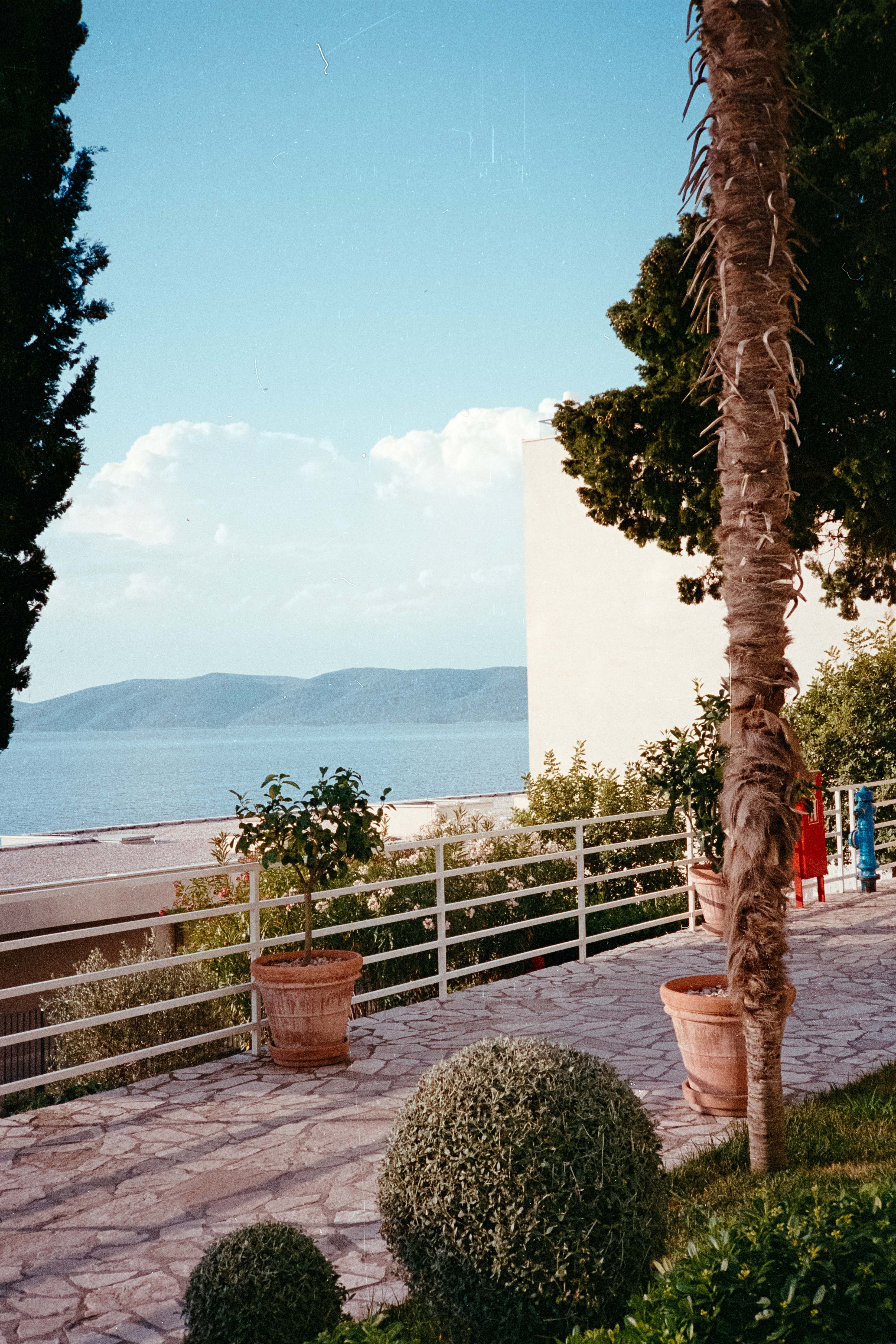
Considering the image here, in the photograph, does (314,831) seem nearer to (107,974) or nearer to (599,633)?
(107,974)

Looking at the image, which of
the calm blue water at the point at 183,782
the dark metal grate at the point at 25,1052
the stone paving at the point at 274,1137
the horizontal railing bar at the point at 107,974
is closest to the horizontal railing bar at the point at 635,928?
the stone paving at the point at 274,1137

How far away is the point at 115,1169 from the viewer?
17.2ft

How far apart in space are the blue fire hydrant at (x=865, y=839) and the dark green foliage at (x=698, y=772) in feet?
10.2

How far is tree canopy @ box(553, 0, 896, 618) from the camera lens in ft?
36.6

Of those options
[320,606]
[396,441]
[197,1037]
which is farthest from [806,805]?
[320,606]

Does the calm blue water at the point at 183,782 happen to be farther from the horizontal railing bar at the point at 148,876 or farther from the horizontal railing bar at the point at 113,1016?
the horizontal railing bar at the point at 113,1016

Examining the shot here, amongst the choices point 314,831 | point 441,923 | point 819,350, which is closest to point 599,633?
point 819,350

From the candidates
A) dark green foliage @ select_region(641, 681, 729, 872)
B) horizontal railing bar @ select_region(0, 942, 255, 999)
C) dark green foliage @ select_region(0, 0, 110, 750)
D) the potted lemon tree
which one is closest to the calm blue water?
dark green foliage @ select_region(641, 681, 729, 872)

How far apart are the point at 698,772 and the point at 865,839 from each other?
162 inches

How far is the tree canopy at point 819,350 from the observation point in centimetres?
1114

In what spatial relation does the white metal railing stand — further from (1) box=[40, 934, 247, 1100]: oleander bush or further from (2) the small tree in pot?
(2) the small tree in pot

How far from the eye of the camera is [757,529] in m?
4.78

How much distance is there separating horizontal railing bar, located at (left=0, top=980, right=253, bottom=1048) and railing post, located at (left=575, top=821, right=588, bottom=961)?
11.7 ft

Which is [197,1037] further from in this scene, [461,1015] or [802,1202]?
[802,1202]
